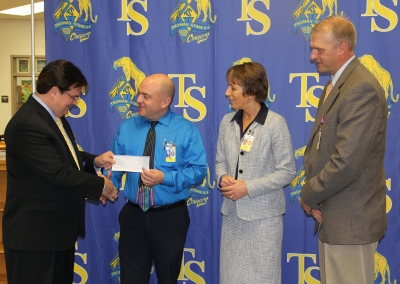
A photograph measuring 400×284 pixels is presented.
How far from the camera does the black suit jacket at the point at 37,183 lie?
2.40 metres

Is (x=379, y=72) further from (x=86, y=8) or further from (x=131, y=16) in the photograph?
(x=86, y=8)

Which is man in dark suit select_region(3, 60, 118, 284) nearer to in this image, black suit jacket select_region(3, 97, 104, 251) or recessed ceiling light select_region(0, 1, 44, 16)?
black suit jacket select_region(3, 97, 104, 251)

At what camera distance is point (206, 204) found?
3.55 meters

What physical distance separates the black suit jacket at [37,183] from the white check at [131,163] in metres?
0.29

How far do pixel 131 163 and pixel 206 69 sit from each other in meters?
1.08

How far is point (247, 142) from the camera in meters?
2.79

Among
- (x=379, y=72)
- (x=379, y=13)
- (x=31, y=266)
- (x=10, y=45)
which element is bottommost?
(x=31, y=266)

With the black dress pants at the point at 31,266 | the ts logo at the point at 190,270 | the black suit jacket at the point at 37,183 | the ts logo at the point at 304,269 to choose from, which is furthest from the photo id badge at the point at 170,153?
the ts logo at the point at 304,269

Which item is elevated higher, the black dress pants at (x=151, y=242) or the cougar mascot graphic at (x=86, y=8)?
the cougar mascot graphic at (x=86, y=8)

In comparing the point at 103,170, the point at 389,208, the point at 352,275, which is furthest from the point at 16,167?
the point at 389,208

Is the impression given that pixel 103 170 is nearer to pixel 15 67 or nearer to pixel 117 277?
pixel 117 277

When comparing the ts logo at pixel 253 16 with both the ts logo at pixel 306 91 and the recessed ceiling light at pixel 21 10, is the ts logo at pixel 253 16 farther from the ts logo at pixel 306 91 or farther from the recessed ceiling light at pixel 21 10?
the recessed ceiling light at pixel 21 10

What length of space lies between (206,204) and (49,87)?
1578 millimetres

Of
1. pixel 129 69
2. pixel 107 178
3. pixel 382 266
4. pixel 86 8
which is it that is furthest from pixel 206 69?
pixel 382 266
